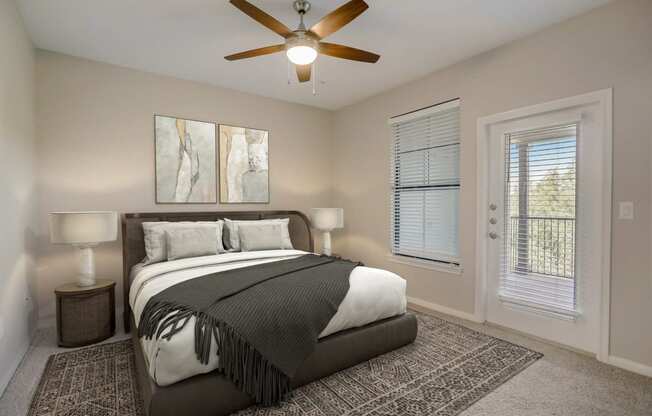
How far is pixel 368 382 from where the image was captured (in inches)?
84.0

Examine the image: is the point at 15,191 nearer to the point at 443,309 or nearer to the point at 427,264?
the point at 427,264

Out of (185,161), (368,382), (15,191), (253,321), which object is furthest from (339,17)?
(15,191)

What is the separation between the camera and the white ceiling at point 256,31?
2428 millimetres

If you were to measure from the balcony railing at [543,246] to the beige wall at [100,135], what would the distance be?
302 centimetres

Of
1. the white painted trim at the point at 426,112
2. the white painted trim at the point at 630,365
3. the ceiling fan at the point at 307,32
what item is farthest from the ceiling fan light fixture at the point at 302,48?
the white painted trim at the point at 630,365

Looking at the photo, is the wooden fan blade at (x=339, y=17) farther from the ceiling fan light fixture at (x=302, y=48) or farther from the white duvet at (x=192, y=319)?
the white duvet at (x=192, y=319)

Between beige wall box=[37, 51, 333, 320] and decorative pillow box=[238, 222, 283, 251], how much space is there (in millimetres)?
604

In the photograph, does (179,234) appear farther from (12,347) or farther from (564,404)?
(564,404)

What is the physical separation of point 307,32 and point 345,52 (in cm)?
36

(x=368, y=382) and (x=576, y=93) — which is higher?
(x=576, y=93)

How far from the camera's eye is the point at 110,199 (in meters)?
3.40

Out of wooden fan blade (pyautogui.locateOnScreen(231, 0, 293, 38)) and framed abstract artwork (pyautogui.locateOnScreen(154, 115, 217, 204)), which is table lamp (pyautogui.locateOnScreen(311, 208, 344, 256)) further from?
wooden fan blade (pyautogui.locateOnScreen(231, 0, 293, 38))

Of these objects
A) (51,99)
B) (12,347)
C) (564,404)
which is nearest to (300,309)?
(564,404)

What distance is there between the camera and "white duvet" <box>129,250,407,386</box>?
5.34ft
